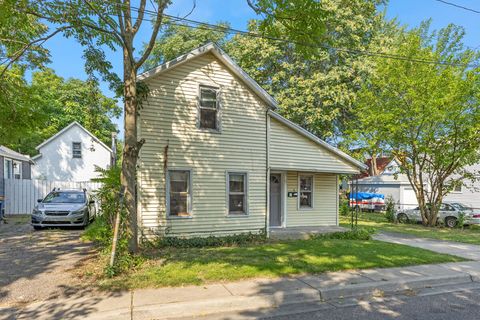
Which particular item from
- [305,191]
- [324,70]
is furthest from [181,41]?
[305,191]

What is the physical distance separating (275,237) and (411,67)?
1315 centimetres

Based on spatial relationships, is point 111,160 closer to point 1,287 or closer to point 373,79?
point 373,79

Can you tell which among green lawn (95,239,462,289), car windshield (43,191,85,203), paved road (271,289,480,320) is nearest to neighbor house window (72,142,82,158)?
car windshield (43,191,85,203)

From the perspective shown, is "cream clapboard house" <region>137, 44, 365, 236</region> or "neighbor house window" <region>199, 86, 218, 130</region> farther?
"neighbor house window" <region>199, 86, 218, 130</region>

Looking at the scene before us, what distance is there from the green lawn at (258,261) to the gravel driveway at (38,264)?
974 millimetres

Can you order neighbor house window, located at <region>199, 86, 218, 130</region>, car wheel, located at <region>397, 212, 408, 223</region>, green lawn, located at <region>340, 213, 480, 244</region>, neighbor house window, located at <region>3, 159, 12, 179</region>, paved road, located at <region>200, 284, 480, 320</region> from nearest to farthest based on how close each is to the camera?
paved road, located at <region>200, 284, 480, 320</region>, neighbor house window, located at <region>199, 86, 218, 130</region>, green lawn, located at <region>340, 213, 480, 244</region>, neighbor house window, located at <region>3, 159, 12, 179</region>, car wheel, located at <region>397, 212, 408, 223</region>

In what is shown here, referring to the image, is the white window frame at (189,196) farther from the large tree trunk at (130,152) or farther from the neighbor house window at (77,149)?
the neighbor house window at (77,149)

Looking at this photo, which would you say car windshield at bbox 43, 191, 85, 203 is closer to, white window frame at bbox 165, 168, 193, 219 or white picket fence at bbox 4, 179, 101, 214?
white picket fence at bbox 4, 179, 101, 214

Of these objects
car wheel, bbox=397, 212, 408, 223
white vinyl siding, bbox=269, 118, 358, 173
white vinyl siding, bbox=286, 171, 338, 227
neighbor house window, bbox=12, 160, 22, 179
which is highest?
white vinyl siding, bbox=269, 118, 358, 173

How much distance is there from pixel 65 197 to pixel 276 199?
8813mm

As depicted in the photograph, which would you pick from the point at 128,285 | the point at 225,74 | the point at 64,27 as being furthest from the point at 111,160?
the point at 128,285

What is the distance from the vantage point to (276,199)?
44.7 feet

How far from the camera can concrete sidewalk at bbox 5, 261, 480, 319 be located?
195 inches

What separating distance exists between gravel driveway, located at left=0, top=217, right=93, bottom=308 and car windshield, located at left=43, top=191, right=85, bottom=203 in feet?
6.15
